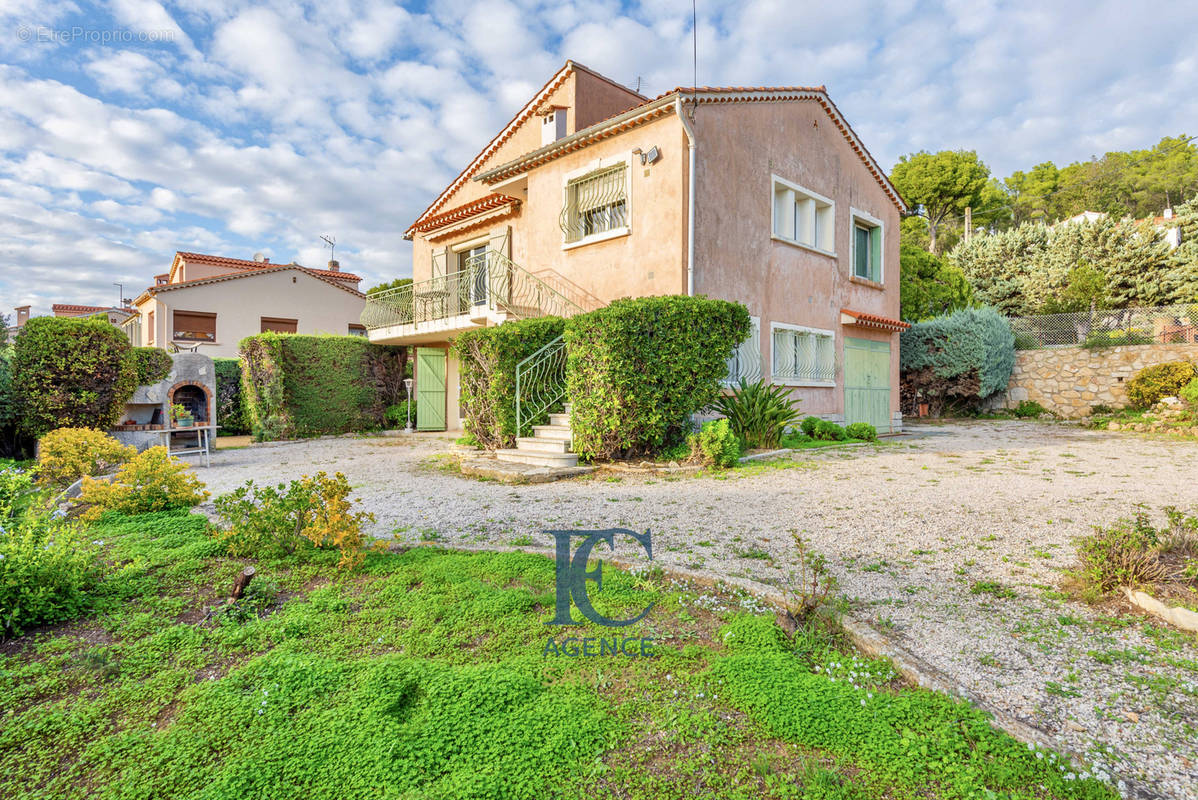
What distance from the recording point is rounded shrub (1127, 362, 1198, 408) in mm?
13852

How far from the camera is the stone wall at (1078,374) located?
49.4 ft

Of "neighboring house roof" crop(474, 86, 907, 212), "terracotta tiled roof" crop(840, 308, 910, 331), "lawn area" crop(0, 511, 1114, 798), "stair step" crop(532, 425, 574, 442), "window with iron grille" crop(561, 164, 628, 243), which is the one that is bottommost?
"lawn area" crop(0, 511, 1114, 798)

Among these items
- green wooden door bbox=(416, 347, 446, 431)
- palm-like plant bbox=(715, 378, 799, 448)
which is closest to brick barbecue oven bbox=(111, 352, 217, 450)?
green wooden door bbox=(416, 347, 446, 431)

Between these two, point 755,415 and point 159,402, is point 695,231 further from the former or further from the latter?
point 159,402

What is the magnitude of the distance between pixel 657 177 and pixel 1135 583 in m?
8.94

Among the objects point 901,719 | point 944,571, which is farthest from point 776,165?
point 901,719

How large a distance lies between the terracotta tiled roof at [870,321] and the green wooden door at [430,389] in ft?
36.0

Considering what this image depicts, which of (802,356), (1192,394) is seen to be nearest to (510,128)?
(802,356)

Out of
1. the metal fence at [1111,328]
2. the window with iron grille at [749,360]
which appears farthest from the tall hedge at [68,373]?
the metal fence at [1111,328]

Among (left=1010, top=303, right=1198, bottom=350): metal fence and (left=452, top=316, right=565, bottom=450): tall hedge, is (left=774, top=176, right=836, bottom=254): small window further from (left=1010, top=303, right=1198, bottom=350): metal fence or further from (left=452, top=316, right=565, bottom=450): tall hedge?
(left=1010, top=303, right=1198, bottom=350): metal fence

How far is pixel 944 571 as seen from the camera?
3.69 meters

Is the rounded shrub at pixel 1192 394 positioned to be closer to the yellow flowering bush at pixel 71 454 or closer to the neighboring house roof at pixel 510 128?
the neighboring house roof at pixel 510 128

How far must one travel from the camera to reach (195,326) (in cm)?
2291

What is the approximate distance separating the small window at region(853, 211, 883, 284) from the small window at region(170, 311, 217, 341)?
80.4ft
